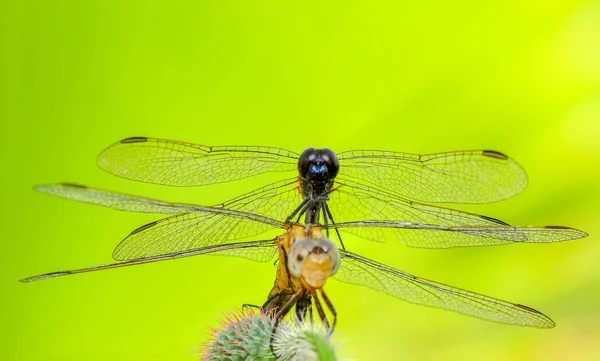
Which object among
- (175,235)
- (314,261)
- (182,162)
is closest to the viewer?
(314,261)

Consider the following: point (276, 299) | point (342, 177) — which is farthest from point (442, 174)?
point (276, 299)

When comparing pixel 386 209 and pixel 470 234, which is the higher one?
pixel 386 209

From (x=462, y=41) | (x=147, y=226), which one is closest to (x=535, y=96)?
(x=462, y=41)

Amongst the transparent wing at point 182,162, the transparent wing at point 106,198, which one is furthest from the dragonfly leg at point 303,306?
the transparent wing at point 182,162

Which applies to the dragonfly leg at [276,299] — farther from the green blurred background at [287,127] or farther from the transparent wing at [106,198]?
the green blurred background at [287,127]

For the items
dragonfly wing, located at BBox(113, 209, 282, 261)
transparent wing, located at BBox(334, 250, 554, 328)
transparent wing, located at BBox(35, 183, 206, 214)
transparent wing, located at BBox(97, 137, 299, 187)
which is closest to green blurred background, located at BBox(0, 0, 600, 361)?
transparent wing, located at BBox(97, 137, 299, 187)

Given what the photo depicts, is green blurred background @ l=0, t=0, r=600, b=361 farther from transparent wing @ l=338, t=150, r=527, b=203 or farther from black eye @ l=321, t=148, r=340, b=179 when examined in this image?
black eye @ l=321, t=148, r=340, b=179

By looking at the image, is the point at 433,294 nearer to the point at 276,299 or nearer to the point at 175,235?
the point at 276,299
